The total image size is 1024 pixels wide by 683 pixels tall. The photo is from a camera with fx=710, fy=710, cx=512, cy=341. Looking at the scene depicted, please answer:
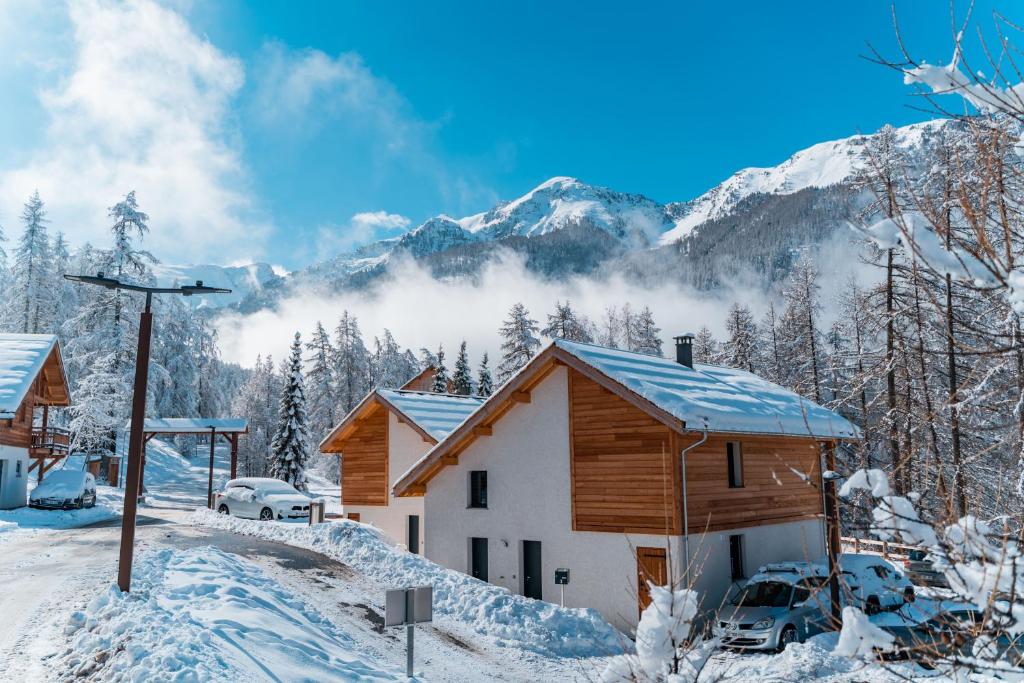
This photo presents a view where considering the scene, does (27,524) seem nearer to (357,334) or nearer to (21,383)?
(21,383)

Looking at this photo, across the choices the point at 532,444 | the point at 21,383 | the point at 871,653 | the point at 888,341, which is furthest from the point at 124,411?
the point at 871,653

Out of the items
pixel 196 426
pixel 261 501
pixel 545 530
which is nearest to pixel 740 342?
pixel 545 530

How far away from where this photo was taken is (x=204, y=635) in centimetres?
1121

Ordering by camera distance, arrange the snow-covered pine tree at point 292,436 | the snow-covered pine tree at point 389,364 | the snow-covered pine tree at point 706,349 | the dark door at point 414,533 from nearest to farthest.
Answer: the dark door at point 414,533 < the snow-covered pine tree at point 292,436 < the snow-covered pine tree at point 706,349 < the snow-covered pine tree at point 389,364

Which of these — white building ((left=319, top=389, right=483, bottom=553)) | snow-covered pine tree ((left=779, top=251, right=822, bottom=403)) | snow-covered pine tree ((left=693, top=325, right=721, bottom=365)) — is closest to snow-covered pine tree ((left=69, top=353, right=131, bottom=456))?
white building ((left=319, top=389, right=483, bottom=553))

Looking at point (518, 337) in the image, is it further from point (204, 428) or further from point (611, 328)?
point (204, 428)

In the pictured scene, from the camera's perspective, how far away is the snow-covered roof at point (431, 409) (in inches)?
1187

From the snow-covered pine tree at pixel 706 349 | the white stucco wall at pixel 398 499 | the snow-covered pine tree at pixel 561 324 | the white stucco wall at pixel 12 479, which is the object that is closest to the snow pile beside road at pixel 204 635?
the white stucco wall at pixel 398 499

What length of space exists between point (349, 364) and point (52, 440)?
38.6 m

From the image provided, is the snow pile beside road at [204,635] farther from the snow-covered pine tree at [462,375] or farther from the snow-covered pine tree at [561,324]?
the snow-covered pine tree at [462,375]

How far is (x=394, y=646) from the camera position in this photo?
15141mm

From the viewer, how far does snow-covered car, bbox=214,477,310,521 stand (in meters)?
32.6

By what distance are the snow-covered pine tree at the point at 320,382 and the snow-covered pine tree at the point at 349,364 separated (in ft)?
2.58

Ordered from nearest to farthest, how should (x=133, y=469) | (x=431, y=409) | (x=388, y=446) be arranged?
(x=133, y=469)
(x=388, y=446)
(x=431, y=409)
